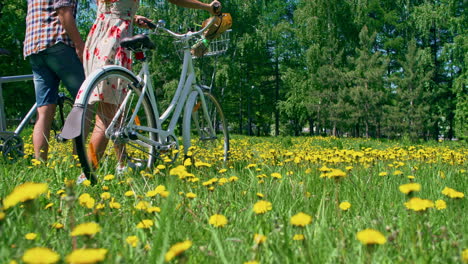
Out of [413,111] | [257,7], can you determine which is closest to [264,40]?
[257,7]

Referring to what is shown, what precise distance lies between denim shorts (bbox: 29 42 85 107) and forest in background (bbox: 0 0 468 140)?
59.2 ft

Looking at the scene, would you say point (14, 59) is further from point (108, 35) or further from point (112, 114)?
point (112, 114)

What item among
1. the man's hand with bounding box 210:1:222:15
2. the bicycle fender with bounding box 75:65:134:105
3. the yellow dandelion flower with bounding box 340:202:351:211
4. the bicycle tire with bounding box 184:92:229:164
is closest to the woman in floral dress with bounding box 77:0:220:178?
the bicycle fender with bounding box 75:65:134:105

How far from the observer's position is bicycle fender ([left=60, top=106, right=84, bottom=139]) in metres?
2.30

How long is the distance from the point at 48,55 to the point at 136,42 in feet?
3.19

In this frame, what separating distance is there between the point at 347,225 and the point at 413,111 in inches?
1254

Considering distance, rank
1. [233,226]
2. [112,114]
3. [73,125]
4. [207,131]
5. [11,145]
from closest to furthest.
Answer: [233,226], [73,125], [112,114], [11,145], [207,131]

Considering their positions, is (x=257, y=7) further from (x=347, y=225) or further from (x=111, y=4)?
(x=347, y=225)

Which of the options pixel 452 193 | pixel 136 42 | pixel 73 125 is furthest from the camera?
pixel 136 42

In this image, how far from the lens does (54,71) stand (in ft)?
10.9

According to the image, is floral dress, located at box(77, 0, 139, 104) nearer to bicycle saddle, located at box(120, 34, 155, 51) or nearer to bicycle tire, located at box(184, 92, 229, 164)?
bicycle saddle, located at box(120, 34, 155, 51)

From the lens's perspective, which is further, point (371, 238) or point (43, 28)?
point (43, 28)

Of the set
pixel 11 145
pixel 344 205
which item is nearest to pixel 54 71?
pixel 11 145

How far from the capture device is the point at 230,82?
2594 cm
